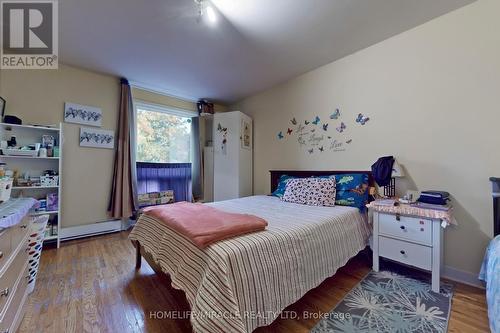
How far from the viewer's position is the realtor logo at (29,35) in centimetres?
185

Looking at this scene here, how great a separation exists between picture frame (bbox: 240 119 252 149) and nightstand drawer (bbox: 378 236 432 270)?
8.12 ft

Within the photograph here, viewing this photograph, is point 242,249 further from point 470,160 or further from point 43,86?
point 43,86

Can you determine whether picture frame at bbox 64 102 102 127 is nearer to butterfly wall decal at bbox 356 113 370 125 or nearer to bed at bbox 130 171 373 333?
bed at bbox 130 171 373 333

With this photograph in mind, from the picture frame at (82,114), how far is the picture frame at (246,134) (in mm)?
2184

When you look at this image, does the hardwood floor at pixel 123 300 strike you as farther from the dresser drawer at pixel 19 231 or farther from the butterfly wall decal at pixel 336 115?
the butterfly wall decal at pixel 336 115

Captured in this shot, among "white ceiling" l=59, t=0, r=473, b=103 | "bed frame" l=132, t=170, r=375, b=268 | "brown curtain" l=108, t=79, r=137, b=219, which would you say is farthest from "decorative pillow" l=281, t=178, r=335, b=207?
"brown curtain" l=108, t=79, r=137, b=219

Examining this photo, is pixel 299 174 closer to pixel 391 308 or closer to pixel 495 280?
pixel 391 308

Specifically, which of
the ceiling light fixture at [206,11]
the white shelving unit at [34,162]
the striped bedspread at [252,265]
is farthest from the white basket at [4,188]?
the ceiling light fixture at [206,11]

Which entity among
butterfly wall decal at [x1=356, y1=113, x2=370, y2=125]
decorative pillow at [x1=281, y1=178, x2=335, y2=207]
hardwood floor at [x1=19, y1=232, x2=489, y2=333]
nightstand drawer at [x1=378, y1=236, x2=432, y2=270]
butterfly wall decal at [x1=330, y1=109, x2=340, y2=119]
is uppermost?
butterfly wall decal at [x1=330, y1=109, x2=340, y2=119]

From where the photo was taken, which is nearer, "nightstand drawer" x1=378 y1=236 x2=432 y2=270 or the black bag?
"nightstand drawer" x1=378 y1=236 x2=432 y2=270

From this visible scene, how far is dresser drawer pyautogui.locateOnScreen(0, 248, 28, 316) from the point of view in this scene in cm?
102

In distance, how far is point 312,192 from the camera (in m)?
2.45

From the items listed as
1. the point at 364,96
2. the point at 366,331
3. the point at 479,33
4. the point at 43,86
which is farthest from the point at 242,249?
the point at 43,86

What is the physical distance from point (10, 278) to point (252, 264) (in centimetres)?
134
